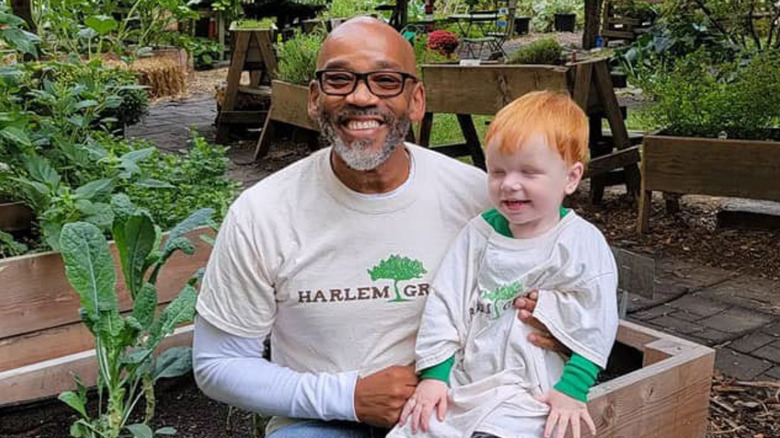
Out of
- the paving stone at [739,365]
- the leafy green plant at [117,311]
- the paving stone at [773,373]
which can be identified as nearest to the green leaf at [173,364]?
the leafy green plant at [117,311]

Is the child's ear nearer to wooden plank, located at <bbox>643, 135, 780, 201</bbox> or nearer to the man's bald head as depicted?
the man's bald head

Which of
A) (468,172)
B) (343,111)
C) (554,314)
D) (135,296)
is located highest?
(343,111)

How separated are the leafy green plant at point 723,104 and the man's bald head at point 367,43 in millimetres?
3375

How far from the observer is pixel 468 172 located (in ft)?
6.07

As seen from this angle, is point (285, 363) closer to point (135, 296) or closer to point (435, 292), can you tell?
point (435, 292)

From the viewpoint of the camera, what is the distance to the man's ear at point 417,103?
1.77m

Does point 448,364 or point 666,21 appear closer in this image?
point 448,364

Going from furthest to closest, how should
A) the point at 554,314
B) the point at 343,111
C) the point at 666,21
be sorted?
the point at 666,21 < the point at 343,111 < the point at 554,314

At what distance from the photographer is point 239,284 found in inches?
66.0

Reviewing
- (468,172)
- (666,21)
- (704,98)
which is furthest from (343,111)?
(666,21)

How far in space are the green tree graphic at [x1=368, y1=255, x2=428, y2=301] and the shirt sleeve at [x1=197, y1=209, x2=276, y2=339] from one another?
0.69 ft

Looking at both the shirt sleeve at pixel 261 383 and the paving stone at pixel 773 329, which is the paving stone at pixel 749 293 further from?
the shirt sleeve at pixel 261 383

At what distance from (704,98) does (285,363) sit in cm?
365

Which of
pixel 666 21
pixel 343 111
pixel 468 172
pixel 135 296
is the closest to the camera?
pixel 343 111
